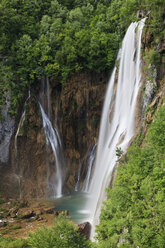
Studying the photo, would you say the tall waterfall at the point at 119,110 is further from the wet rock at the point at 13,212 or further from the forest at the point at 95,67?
the wet rock at the point at 13,212

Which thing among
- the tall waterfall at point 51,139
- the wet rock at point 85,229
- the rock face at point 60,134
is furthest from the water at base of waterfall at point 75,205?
the wet rock at point 85,229

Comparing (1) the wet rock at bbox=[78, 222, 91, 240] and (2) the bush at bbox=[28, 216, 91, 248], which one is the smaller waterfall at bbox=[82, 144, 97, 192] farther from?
(2) the bush at bbox=[28, 216, 91, 248]

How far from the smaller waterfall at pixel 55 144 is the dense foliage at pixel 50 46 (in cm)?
337

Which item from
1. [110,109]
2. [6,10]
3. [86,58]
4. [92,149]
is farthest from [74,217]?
[6,10]

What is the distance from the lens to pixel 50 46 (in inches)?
951

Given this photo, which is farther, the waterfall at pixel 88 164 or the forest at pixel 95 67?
the waterfall at pixel 88 164

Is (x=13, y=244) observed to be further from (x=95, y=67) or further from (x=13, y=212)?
(x=95, y=67)

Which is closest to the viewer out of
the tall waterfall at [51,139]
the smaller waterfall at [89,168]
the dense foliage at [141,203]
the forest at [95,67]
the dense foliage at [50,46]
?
the dense foliage at [141,203]

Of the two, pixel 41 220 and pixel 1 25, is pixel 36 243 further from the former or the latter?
pixel 1 25

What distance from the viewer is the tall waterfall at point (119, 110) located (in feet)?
55.2

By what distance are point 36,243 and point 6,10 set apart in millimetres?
21626

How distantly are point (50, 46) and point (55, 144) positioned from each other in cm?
951

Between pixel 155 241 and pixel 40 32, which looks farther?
pixel 40 32

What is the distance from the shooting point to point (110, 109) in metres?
21.8
